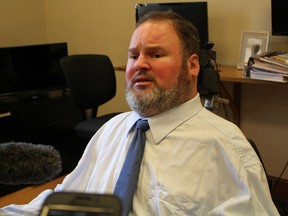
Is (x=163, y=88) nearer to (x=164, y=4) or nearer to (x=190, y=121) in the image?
(x=190, y=121)

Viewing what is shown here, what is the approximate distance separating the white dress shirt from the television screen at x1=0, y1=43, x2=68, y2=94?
230cm

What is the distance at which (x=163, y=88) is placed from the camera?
1093 mm

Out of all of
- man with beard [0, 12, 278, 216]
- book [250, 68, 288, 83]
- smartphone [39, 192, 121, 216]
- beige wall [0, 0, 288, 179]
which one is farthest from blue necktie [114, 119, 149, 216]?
beige wall [0, 0, 288, 179]

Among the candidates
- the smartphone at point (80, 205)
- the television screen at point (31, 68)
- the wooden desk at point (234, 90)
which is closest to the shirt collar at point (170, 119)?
the smartphone at point (80, 205)

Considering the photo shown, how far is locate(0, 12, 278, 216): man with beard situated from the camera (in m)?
0.98

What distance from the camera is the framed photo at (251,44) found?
2.40m

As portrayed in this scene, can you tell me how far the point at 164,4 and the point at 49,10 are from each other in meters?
1.60

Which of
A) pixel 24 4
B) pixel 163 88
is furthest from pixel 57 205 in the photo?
pixel 24 4

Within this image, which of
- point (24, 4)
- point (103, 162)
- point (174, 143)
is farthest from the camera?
point (24, 4)

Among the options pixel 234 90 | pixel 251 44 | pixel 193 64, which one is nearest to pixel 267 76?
pixel 251 44

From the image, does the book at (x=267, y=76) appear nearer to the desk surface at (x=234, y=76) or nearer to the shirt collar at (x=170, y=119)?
the desk surface at (x=234, y=76)

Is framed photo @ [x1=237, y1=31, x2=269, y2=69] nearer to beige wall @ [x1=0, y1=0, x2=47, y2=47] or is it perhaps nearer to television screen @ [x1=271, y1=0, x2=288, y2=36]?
television screen @ [x1=271, y1=0, x2=288, y2=36]

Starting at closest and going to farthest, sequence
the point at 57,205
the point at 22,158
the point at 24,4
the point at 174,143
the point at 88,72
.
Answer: the point at 57,205, the point at 22,158, the point at 174,143, the point at 88,72, the point at 24,4

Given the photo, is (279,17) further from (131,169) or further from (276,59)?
(131,169)
